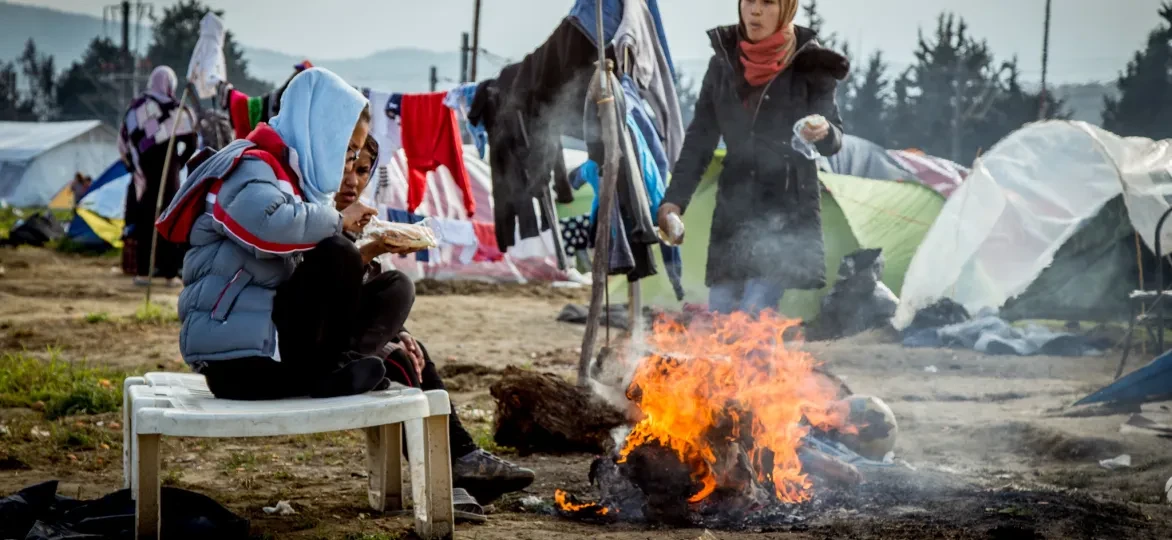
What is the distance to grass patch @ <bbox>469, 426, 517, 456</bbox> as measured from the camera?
4.84 meters

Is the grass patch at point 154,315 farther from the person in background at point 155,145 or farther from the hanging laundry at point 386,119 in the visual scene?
the hanging laundry at point 386,119

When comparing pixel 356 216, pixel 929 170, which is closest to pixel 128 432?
pixel 356 216

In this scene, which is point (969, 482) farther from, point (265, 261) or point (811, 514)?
point (265, 261)

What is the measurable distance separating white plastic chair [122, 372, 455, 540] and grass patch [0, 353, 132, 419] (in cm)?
222

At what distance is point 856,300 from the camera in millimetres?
9586

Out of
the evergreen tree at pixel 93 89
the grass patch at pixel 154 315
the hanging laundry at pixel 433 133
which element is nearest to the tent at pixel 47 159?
the evergreen tree at pixel 93 89

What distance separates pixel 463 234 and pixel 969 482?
346 inches

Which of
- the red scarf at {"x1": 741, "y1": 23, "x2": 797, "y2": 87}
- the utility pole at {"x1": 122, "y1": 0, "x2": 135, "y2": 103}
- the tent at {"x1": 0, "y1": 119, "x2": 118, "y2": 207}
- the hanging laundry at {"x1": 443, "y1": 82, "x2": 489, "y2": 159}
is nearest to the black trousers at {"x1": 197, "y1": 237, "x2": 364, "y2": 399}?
the red scarf at {"x1": 741, "y1": 23, "x2": 797, "y2": 87}

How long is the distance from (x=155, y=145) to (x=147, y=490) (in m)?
8.93

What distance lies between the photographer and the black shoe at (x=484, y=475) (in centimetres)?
382

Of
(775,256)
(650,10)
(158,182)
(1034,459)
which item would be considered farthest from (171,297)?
(1034,459)

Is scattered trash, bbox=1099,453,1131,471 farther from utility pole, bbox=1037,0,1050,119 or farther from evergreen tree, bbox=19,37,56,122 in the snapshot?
evergreen tree, bbox=19,37,56,122

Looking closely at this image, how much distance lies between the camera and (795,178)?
4.71 metres

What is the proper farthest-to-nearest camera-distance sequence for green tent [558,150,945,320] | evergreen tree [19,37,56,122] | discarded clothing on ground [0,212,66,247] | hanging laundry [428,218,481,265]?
evergreen tree [19,37,56,122], discarded clothing on ground [0,212,66,247], hanging laundry [428,218,481,265], green tent [558,150,945,320]
